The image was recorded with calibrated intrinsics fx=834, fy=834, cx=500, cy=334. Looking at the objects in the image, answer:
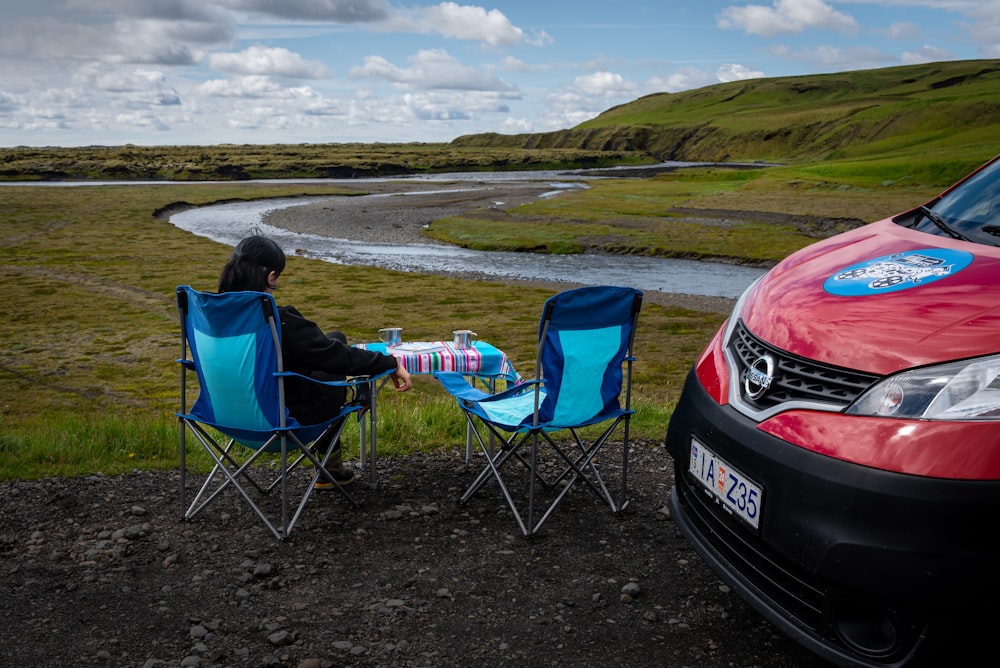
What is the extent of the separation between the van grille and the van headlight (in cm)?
8

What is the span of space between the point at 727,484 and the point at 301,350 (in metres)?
2.82

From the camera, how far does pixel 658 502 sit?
19.0ft

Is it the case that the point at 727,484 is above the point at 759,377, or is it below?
below

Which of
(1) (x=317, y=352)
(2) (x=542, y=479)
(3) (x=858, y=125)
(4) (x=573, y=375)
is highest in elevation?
(3) (x=858, y=125)

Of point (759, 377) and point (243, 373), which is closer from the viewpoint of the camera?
point (759, 377)

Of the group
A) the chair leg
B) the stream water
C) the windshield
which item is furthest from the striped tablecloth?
the stream water

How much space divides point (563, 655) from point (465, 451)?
3.24 m

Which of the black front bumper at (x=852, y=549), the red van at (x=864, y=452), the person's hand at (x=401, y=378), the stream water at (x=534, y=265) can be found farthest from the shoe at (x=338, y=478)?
the stream water at (x=534, y=265)

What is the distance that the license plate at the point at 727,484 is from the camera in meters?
3.26

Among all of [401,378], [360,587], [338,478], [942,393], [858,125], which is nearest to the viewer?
[942,393]

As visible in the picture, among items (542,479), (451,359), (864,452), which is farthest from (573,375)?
(864,452)

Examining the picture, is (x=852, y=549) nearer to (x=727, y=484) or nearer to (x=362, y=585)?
(x=727, y=484)

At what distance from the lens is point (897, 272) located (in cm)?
348

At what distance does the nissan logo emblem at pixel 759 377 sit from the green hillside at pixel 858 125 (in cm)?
6616
